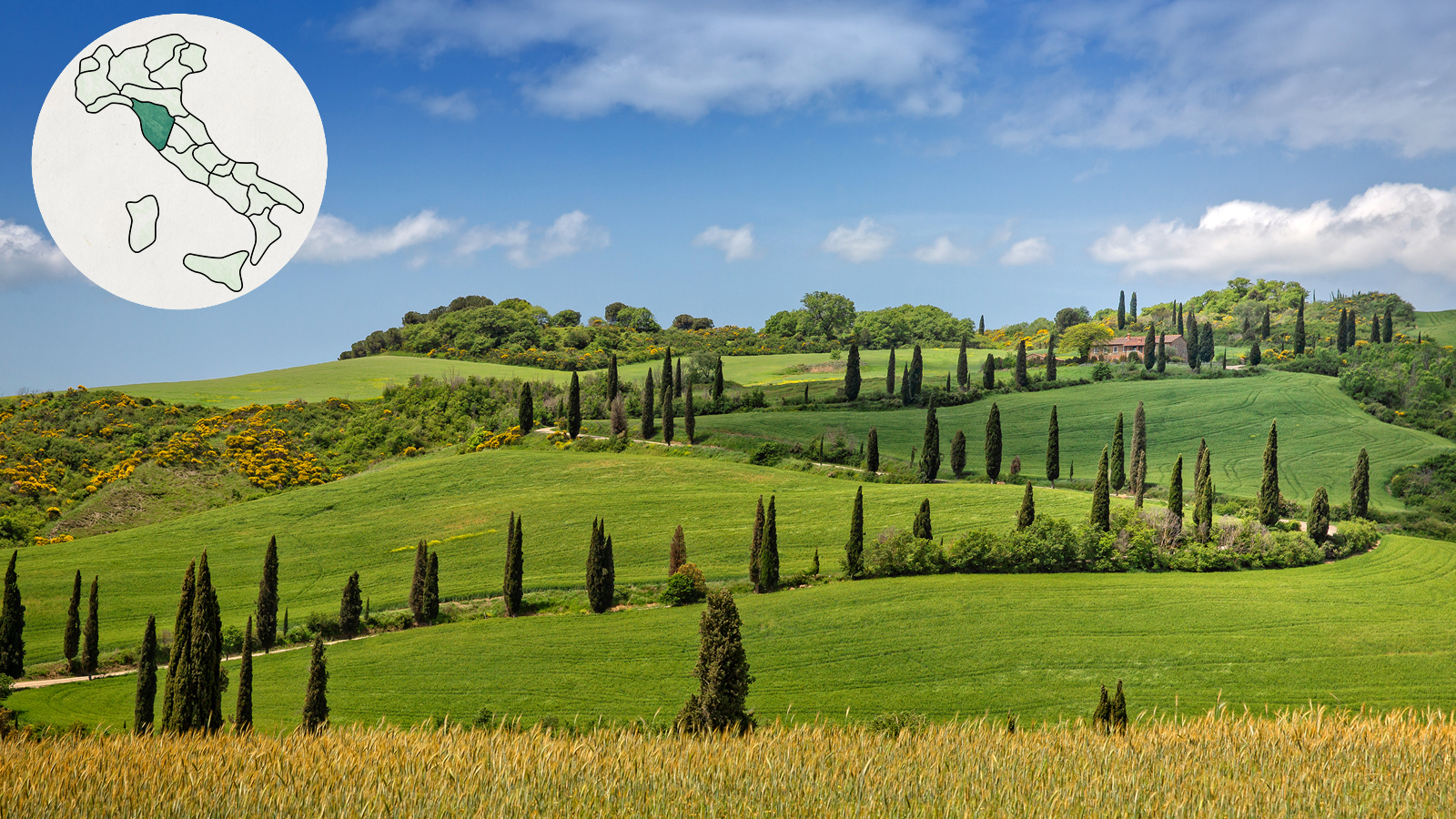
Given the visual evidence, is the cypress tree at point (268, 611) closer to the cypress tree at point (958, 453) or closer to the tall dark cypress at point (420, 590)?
the tall dark cypress at point (420, 590)

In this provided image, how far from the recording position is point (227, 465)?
95.7 meters

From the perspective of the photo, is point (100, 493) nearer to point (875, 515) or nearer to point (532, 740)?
point (875, 515)

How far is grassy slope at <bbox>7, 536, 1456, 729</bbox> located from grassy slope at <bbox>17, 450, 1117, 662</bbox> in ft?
29.3

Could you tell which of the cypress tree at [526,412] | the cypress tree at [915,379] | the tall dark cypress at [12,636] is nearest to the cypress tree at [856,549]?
the tall dark cypress at [12,636]

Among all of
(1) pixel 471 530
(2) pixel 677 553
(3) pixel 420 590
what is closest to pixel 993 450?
(2) pixel 677 553

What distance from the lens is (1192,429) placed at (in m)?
103

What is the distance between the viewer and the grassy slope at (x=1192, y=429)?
3595 inches

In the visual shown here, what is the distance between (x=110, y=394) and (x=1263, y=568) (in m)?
121

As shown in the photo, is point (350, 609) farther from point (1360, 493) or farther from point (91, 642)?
point (1360, 493)

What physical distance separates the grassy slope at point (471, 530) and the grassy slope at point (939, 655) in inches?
352

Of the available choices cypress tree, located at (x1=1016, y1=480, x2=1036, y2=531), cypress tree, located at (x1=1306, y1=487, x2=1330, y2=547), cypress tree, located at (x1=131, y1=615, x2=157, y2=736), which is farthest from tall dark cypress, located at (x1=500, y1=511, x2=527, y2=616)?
cypress tree, located at (x1=1306, y1=487, x2=1330, y2=547)

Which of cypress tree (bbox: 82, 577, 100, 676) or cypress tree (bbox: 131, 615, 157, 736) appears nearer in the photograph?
cypress tree (bbox: 131, 615, 157, 736)

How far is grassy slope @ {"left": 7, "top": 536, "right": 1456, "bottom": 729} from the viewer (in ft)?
140

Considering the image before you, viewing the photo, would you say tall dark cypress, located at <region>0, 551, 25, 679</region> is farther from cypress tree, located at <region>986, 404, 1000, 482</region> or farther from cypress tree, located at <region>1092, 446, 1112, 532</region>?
cypress tree, located at <region>986, 404, 1000, 482</region>
